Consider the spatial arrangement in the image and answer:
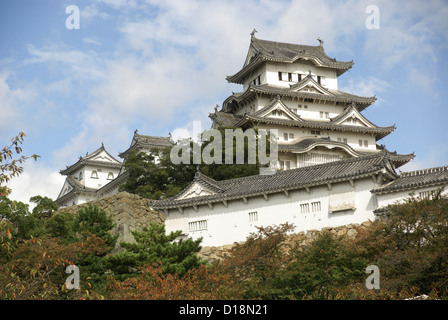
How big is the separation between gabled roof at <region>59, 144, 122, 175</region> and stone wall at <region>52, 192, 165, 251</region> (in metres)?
33.6

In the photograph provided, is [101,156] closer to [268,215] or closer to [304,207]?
[268,215]

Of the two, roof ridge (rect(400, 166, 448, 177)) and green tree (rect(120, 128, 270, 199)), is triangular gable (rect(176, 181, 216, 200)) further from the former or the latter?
roof ridge (rect(400, 166, 448, 177))

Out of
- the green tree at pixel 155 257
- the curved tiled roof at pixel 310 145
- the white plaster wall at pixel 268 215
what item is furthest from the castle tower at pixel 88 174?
the green tree at pixel 155 257

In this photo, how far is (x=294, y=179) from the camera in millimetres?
27922

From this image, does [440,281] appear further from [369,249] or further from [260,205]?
[260,205]

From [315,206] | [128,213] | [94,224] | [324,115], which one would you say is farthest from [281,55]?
[94,224]

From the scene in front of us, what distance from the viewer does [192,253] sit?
70.8 feet

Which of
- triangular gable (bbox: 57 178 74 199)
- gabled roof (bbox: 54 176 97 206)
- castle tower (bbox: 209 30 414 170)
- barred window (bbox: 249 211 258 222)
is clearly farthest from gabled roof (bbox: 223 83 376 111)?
barred window (bbox: 249 211 258 222)

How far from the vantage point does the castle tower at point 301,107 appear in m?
46.3

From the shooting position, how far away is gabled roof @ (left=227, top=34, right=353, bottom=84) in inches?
2034

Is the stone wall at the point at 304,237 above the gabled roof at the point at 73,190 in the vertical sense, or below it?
below

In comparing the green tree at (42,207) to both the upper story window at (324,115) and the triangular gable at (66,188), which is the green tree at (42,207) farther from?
the triangular gable at (66,188)

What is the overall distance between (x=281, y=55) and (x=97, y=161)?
22.5 metres

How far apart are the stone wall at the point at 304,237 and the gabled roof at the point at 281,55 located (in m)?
27.2
